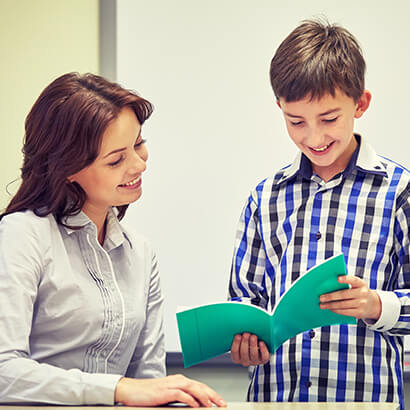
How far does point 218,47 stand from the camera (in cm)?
204

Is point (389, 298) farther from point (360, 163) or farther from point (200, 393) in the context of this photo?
point (200, 393)

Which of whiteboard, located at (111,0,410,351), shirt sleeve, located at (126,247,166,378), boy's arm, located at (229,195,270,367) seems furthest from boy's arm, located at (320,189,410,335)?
whiteboard, located at (111,0,410,351)

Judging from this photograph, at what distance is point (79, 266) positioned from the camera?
4.18 ft

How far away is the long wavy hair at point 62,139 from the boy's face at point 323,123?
0.38 metres

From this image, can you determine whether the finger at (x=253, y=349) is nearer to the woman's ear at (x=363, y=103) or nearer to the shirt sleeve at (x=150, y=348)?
the shirt sleeve at (x=150, y=348)

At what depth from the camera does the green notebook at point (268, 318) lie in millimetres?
1128

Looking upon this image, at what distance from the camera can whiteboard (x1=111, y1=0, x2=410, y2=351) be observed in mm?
2016

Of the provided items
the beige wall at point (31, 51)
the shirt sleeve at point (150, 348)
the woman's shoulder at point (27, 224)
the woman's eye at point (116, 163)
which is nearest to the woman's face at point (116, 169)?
the woman's eye at point (116, 163)

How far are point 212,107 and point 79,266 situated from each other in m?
0.94

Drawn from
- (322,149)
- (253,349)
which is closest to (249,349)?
(253,349)

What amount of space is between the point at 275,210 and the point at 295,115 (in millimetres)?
242

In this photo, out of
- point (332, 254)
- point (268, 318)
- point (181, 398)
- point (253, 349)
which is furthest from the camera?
point (332, 254)

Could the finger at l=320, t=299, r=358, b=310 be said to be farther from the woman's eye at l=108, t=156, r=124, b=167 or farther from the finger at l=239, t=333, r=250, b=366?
the woman's eye at l=108, t=156, r=124, b=167

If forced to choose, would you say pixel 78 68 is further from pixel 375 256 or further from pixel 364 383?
pixel 364 383
